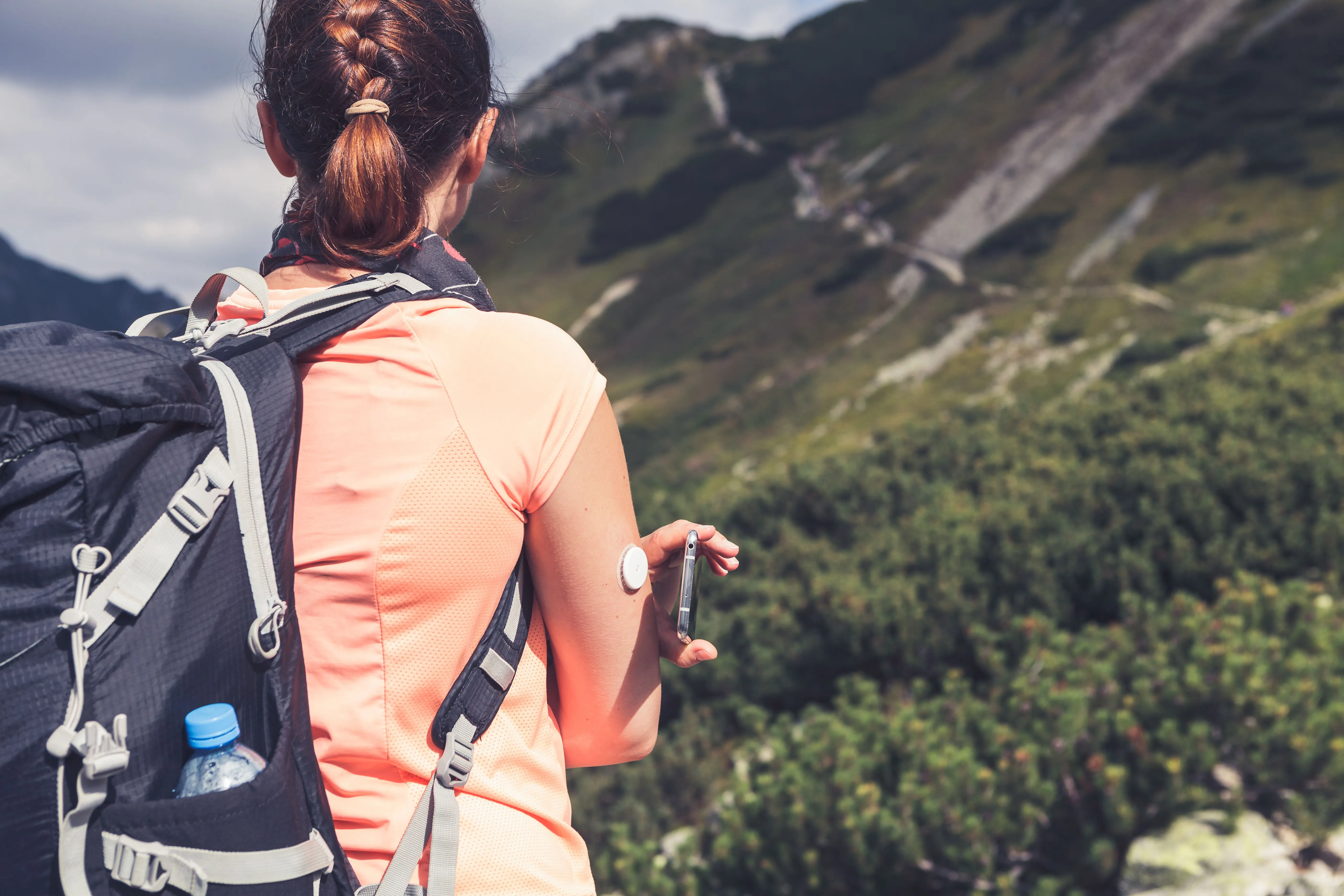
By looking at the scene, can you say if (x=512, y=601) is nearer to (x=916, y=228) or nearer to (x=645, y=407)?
(x=645, y=407)

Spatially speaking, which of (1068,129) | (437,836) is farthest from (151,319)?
(1068,129)

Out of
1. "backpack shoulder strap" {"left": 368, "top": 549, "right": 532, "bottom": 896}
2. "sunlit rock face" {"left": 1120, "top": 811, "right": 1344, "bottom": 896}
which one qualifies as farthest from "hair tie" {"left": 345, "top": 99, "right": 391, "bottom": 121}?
"sunlit rock face" {"left": 1120, "top": 811, "right": 1344, "bottom": 896}

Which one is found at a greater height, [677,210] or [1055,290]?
[677,210]

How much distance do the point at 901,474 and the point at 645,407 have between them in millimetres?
34260

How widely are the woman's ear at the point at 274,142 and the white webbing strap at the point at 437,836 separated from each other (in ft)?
3.75

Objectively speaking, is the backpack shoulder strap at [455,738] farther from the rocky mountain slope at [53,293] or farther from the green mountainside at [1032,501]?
the rocky mountain slope at [53,293]

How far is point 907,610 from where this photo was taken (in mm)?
7715

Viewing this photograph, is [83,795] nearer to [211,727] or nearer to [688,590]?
[211,727]

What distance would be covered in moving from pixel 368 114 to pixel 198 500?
2.46ft

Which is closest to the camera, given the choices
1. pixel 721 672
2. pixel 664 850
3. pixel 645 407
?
pixel 664 850

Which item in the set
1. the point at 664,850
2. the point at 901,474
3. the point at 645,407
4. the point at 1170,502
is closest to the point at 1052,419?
the point at 901,474

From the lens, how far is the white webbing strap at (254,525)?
1398 mm

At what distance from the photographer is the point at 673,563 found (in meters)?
1.92

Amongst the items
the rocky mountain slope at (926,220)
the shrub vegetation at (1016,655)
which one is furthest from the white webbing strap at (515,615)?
the rocky mountain slope at (926,220)
